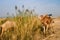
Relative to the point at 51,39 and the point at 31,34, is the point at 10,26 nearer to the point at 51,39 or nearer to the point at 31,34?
the point at 31,34

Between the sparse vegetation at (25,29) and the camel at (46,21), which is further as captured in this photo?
the camel at (46,21)

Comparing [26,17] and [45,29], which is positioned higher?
[26,17]

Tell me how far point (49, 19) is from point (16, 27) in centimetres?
206

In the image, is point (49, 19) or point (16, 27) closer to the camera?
point (16, 27)

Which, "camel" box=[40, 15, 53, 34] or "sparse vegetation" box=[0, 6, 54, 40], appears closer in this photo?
"sparse vegetation" box=[0, 6, 54, 40]

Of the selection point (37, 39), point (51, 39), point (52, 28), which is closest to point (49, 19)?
point (52, 28)

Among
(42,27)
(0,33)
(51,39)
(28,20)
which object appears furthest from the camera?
(42,27)

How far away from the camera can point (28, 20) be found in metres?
7.12

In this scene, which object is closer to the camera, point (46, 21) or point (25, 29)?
point (25, 29)

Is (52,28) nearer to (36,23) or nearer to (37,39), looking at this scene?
(36,23)

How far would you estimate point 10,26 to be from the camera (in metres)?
6.34

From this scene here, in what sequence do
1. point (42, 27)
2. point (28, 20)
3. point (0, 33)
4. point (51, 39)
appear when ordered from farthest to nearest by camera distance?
1. point (42, 27)
2. point (28, 20)
3. point (0, 33)
4. point (51, 39)

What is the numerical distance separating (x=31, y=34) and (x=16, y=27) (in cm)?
54

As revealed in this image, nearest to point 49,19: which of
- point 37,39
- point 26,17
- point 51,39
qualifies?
point 26,17
